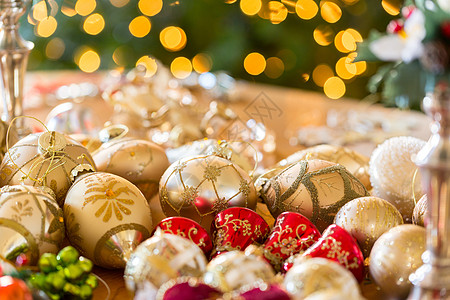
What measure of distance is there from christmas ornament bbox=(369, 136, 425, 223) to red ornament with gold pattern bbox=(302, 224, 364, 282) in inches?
7.5

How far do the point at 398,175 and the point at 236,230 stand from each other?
9.9 inches

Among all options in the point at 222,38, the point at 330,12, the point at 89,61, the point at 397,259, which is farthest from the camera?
the point at 89,61

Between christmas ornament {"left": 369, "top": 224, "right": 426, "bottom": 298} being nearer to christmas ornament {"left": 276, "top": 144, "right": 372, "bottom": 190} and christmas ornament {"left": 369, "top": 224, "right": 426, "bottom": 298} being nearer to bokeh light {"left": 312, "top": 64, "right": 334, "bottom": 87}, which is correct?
christmas ornament {"left": 276, "top": 144, "right": 372, "bottom": 190}

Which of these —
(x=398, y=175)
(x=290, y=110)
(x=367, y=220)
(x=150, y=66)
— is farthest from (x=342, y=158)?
(x=150, y=66)

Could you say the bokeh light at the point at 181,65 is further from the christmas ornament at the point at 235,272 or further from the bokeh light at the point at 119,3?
the christmas ornament at the point at 235,272

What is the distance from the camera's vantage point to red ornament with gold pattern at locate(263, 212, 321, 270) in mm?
667

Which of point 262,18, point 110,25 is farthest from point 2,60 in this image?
point 110,25

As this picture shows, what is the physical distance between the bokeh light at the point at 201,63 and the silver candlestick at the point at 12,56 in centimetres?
189

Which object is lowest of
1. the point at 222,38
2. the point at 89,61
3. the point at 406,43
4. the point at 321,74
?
the point at 89,61

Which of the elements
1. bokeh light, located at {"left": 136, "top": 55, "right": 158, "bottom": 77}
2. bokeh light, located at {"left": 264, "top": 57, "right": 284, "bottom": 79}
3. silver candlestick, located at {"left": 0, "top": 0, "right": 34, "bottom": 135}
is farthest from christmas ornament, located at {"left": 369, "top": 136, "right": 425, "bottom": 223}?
bokeh light, located at {"left": 264, "top": 57, "right": 284, "bottom": 79}

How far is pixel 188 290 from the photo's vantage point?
1.73 ft

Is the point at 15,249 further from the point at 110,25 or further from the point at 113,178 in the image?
the point at 110,25

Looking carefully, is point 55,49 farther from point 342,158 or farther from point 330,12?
point 342,158

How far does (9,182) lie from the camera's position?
769 millimetres
